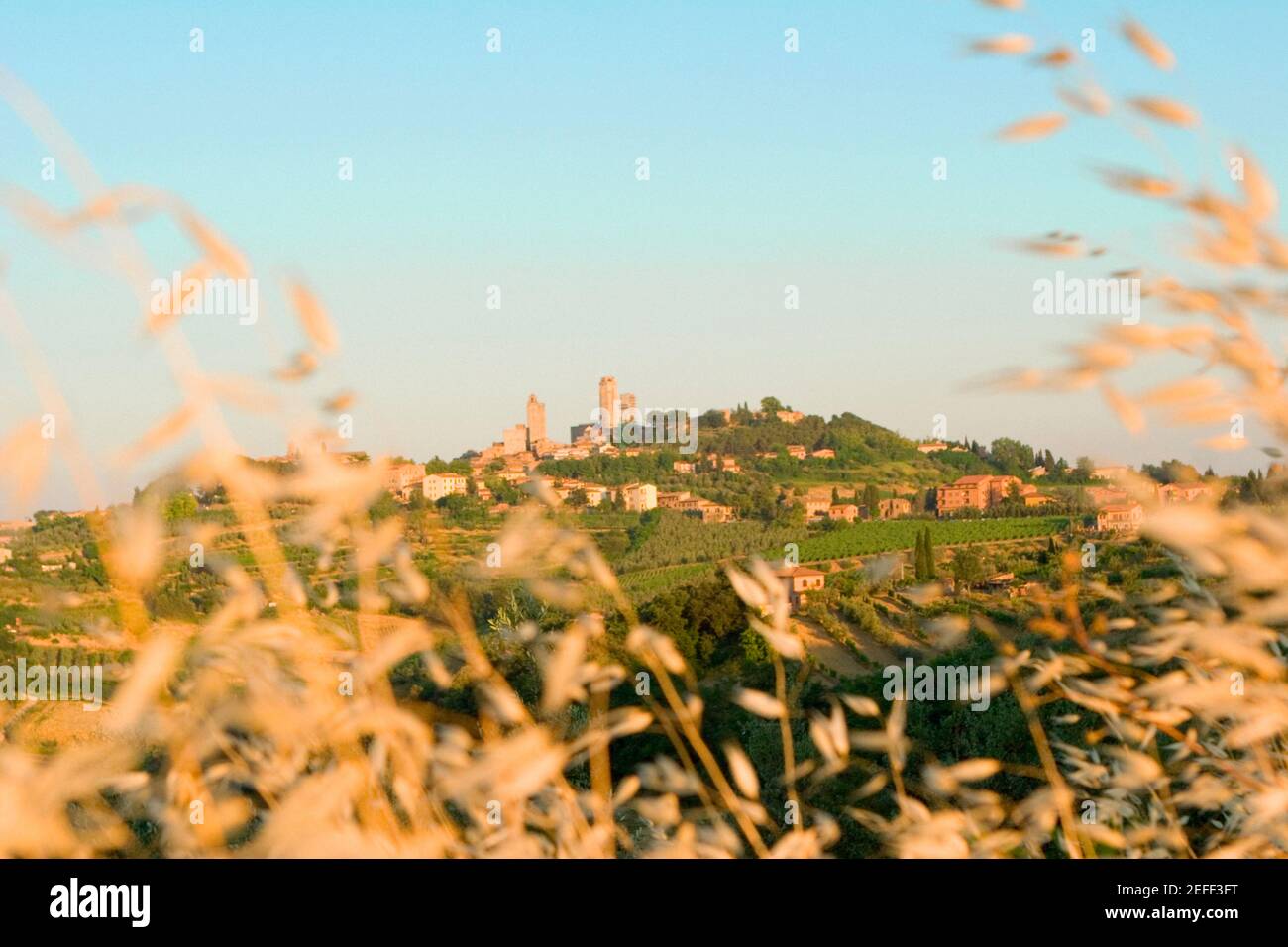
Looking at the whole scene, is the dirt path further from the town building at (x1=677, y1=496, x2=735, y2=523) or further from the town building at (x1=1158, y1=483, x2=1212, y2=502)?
the town building at (x1=1158, y1=483, x2=1212, y2=502)

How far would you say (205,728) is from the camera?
3.47 ft

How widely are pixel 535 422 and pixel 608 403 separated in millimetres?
2901

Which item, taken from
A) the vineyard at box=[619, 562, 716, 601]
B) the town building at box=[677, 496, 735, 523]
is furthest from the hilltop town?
the vineyard at box=[619, 562, 716, 601]

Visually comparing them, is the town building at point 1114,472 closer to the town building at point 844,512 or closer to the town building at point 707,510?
the town building at point 707,510

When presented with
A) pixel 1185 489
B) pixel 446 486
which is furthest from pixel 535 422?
pixel 1185 489

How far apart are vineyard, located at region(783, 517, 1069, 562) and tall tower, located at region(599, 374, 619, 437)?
6886mm

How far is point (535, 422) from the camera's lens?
3384 centimetres

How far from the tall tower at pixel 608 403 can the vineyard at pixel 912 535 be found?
22.6 feet

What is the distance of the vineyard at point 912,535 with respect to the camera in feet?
75.2
